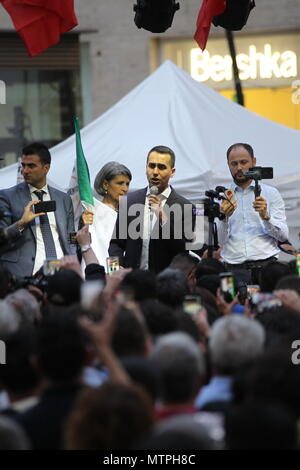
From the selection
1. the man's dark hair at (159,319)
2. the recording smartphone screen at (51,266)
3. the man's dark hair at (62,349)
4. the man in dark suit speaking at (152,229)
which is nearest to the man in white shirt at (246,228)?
the man in dark suit speaking at (152,229)

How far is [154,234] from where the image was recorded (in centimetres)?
847

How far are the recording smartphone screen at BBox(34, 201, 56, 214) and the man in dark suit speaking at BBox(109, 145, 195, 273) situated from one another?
55 centimetres

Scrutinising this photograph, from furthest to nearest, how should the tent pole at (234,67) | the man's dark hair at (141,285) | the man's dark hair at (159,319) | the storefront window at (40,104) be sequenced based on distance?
the storefront window at (40,104)
the tent pole at (234,67)
the man's dark hair at (141,285)
the man's dark hair at (159,319)

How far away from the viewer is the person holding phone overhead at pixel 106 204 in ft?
30.8

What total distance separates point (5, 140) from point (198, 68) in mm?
3082

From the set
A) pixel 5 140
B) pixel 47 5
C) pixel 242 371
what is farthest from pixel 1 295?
pixel 5 140

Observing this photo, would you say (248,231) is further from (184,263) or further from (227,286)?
(227,286)

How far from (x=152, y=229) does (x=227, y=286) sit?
1779 mm


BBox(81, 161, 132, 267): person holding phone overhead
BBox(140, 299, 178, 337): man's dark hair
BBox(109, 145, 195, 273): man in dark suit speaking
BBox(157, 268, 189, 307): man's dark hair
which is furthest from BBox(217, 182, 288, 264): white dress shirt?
BBox(140, 299, 178, 337): man's dark hair

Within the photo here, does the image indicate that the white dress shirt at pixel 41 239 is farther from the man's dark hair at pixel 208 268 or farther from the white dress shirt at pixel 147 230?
the man's dark hair at pixel 208 268

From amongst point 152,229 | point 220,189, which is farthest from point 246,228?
point 152,229

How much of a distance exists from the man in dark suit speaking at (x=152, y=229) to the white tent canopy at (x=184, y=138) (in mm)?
2117
